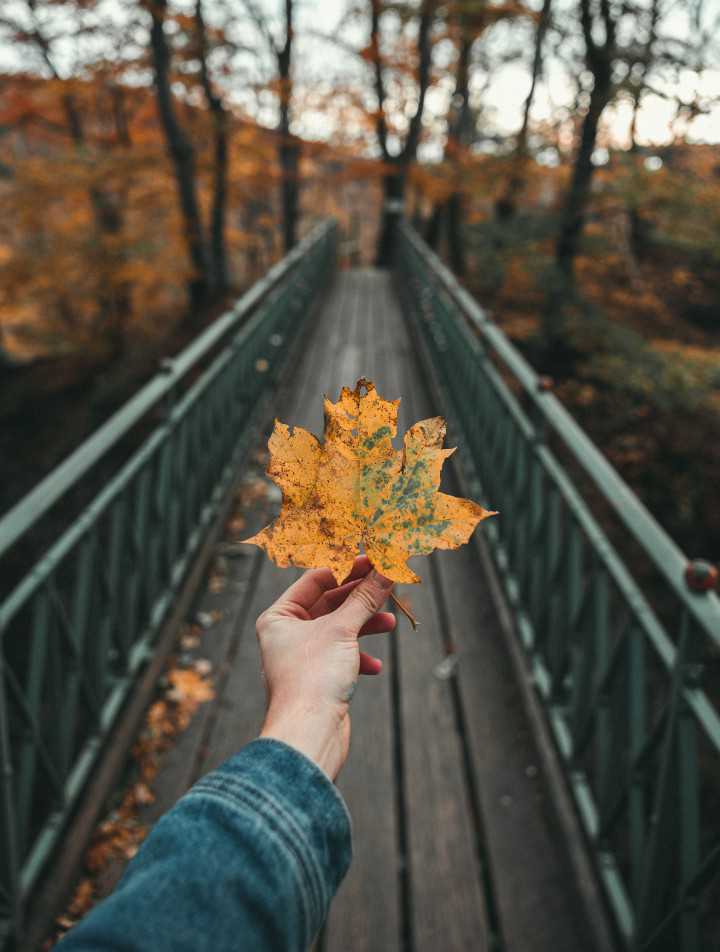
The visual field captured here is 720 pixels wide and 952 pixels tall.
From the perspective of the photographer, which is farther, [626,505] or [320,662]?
[626,505]

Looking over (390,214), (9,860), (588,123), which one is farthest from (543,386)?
(390,214)

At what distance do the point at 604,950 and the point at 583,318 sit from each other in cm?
554

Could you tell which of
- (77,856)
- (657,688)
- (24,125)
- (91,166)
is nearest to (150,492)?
(77,856)

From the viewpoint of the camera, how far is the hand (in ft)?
2.32

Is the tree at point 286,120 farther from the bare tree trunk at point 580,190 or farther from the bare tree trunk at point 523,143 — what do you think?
the bare tree trunk at point 580,190

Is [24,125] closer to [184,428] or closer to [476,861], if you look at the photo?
[184,428]

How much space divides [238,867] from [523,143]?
7.09 meters

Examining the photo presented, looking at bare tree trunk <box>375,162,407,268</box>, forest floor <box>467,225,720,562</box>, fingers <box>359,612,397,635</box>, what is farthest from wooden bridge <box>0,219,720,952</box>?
bare tree trunk <box>375,162,407,268</box>

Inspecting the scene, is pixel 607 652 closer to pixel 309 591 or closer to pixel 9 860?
pixel 309 591

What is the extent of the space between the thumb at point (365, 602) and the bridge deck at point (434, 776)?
152cm

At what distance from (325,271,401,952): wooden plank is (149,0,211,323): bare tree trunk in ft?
28.7

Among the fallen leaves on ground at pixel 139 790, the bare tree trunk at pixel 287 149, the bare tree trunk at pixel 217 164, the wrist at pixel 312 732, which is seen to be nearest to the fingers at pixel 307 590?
the wrist at pixel 312 732

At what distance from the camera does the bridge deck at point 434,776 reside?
183 cm

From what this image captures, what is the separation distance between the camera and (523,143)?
248 inches
